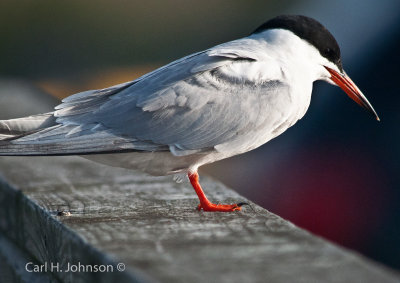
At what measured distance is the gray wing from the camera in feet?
10.9

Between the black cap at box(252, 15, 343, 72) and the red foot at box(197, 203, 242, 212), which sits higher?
the black cap at box(252, 15, 343, 72)

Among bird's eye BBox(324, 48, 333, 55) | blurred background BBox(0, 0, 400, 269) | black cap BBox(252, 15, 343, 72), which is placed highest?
black cap BBox(252, 15, 343, 72)

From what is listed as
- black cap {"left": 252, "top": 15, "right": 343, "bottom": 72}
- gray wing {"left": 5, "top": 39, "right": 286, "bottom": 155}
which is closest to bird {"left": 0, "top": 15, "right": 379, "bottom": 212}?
gray wing {"left": 5, "top": 39, "right": 286, "bottom": 155}

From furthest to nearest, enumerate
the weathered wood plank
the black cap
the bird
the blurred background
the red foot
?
the blurred background < the black cap < the bird < the red foot < the weathered wood plank

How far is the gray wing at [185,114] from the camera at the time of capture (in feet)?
10.9

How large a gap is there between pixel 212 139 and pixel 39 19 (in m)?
13.3

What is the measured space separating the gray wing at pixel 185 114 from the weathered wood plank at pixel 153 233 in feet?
0.75

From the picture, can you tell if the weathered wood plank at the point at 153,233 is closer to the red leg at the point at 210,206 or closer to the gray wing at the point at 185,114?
the red leg at the point at 210,206

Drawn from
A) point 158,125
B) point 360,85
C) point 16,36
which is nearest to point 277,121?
point 158,125

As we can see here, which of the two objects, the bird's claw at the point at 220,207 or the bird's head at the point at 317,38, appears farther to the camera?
the bird's head at the point at 317,38

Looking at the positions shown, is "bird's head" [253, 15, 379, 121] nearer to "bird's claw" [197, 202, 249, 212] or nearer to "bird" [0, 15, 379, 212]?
"bird" [0, 15, 379, 212]

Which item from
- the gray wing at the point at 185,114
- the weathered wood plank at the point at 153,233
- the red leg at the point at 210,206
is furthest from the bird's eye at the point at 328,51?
the red leg at the point at 210,206

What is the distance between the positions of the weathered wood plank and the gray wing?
9.0 inches

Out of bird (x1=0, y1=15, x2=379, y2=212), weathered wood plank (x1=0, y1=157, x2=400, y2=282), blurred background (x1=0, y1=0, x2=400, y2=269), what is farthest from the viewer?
blurred background (x1=0, y1=0, x2=400, y2=269)
